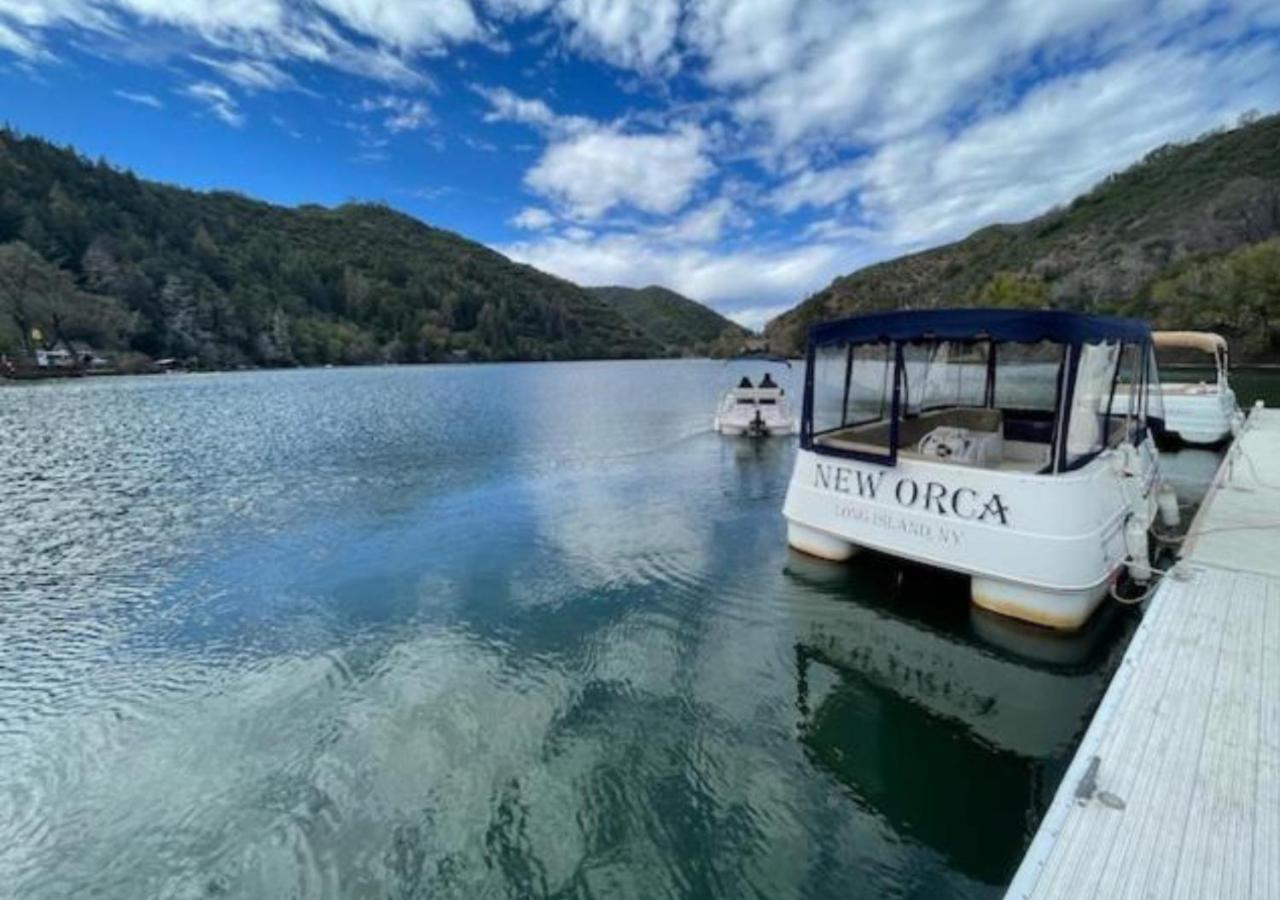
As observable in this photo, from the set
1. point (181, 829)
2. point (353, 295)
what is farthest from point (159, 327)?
point (181, 829)

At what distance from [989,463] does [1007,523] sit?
298 centimetres

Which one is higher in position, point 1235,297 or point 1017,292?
point 1017,292

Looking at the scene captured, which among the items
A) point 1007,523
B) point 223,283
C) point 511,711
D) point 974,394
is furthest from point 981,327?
point 223,283

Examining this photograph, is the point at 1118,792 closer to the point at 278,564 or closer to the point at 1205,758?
the point at 1205,758

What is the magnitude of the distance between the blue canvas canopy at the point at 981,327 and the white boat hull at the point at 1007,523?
63.1 inches

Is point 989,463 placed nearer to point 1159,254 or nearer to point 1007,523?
point 1007,523

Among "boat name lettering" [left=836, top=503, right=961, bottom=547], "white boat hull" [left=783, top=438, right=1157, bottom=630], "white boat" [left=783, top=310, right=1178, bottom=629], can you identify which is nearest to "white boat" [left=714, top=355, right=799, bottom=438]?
"white boat" [left=783, top=310, right=1178, bottom=629]

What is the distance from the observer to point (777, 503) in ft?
46.0

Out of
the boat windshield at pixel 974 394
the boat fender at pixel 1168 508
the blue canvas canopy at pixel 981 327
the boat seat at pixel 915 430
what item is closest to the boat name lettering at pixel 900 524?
the boat windshield at pixel 974 394

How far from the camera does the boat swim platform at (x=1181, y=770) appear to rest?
2.85 m

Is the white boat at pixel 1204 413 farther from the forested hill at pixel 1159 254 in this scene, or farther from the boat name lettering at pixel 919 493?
the forested hill at pixel 1159 254

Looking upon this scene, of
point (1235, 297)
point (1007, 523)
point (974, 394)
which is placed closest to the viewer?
point (1007, 523)

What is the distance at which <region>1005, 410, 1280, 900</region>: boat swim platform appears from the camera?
112 inches

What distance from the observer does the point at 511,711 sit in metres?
5.98
